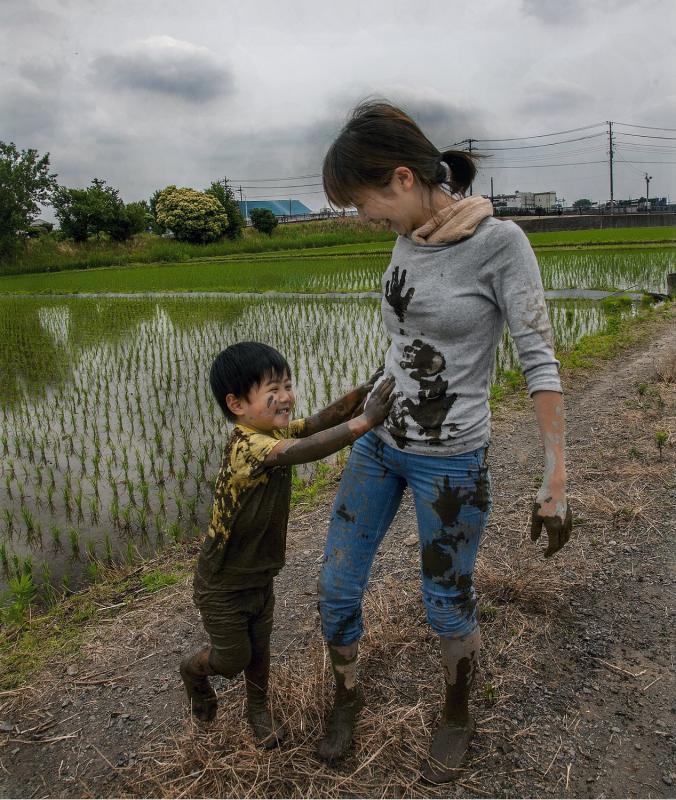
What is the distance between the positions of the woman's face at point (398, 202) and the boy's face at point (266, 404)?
0.49 meters

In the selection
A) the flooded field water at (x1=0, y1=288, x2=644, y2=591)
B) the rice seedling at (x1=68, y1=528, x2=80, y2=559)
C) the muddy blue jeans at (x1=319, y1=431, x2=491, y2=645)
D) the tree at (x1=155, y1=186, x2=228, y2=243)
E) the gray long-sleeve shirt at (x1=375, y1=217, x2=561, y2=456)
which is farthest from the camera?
the tree at (x1=155, y1=186, x2=228, y2=243)

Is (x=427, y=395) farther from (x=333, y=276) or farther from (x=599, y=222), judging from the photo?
(x=599, y=222)

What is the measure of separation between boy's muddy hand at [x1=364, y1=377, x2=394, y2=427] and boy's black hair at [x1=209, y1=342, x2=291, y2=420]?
26 cm

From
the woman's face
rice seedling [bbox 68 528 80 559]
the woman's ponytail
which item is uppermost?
the woman's ponytail

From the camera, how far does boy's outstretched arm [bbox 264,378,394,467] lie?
5.08 ft

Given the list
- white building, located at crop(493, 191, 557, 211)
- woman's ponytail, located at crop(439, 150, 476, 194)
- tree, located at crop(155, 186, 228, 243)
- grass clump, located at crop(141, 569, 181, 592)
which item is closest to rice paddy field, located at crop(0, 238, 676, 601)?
grass clump, located at crop(141, 569, 181, 592)

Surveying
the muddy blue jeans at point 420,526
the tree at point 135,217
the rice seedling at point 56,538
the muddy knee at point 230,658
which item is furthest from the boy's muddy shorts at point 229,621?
the tree at point 135,217

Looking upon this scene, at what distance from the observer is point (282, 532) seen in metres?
1.75

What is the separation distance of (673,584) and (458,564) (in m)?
1.35

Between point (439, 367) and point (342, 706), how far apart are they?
983mm

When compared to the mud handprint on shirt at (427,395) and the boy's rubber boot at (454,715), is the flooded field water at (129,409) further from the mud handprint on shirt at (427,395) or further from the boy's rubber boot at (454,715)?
the mud handprint on shirt at (427,395)

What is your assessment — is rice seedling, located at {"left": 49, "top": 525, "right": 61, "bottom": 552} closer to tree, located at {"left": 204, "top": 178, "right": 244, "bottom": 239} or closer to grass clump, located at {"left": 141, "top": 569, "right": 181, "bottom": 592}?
grass clump, located at {"left": 141, "top": 569, "right": 181, "bottom": 592}

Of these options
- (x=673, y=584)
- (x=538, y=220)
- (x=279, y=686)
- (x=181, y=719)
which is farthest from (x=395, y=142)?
(x=538, y=220)

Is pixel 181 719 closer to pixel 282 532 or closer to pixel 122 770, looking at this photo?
pixel 122 770
